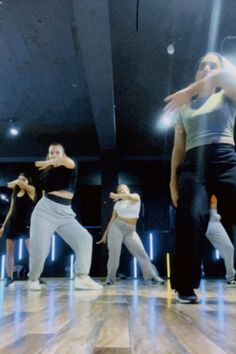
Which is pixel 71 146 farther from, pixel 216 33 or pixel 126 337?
pixel 126 337

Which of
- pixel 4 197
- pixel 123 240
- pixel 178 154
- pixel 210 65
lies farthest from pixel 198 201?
pixel 4 197

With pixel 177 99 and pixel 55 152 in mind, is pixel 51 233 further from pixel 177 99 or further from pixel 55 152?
pixel 177 99

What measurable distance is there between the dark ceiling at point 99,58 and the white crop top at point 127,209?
1845 millimetres

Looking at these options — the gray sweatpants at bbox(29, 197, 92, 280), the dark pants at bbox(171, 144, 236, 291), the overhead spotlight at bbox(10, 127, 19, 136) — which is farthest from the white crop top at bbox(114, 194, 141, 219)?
the overhead spotlight at bbox(10, 127, 19, 136)

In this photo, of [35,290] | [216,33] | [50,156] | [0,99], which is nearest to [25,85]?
[0,99]

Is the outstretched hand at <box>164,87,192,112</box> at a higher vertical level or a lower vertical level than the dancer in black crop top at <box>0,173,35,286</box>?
higher

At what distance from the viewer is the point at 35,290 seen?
11.4 ft

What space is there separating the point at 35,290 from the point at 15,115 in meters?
4.61

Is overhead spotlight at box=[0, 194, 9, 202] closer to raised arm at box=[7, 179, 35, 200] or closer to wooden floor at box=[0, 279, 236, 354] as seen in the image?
raised arm at box=[7, 179, 35, 200]

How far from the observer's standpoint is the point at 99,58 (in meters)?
4.78

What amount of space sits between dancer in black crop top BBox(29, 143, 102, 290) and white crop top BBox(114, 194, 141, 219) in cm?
152

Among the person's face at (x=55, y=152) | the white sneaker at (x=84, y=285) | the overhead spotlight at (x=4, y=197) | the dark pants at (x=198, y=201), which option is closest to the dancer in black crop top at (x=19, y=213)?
the person's face at (x=55, y=152)

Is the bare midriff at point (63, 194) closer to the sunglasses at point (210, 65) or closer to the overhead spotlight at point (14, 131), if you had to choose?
the sunglasses at point (210, 65)

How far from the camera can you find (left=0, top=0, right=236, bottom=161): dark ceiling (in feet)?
13.6
